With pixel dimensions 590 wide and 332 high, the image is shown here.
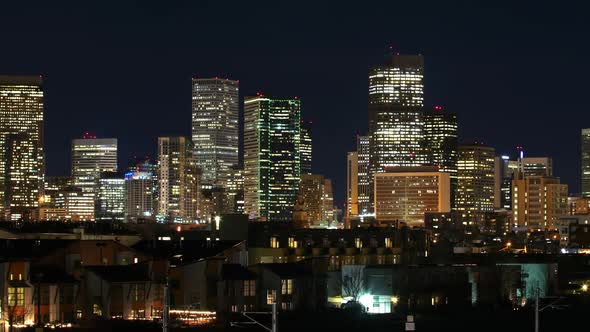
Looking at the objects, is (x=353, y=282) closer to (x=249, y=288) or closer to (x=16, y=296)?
(x=249, y=288)

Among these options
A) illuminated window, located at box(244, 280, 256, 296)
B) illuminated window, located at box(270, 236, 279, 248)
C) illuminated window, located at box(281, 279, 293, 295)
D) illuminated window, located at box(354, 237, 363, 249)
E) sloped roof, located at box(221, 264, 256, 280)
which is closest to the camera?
sloped roof, located at box(221, 264, 256, 280)

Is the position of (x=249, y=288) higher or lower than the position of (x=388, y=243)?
lower

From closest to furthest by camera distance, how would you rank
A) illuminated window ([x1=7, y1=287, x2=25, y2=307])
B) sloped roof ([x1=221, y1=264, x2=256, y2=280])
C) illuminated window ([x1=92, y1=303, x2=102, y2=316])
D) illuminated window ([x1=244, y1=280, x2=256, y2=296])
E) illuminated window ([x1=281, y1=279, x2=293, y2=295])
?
illuminated window ([x1=7, y1=287, x2=25, y2=307]) → illuminated window ([x1=92, y1=303, x2=102, y2=316]) → sloped roof ([x1=221, y1=264, x2=256, y2=280]) → illuminated window ([x1=244, y1=280, x2=256, y2=296]) → illuminated window ([x1=281, y1=279, x2=293, y2=295])

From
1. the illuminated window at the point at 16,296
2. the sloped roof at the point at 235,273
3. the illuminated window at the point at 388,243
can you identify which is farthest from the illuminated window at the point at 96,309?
the illuminated window at the point at 388,243

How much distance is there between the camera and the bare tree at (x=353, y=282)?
329 feet

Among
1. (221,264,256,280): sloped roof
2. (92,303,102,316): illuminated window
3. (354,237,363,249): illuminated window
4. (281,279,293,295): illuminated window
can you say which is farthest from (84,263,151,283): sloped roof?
(354,237,363,249): illuminated window

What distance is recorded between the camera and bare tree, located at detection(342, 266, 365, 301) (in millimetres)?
100250

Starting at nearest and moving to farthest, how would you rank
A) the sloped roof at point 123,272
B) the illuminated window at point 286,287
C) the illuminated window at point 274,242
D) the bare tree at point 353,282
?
the sloped roof at point 123,272, the illuminated window at point 286,287, the bare tree at point 353,282, the illuminated window at point 274,242

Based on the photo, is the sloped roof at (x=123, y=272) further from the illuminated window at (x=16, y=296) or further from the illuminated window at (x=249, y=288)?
the illuminated window at (x=249, y=288)

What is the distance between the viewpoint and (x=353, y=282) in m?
102

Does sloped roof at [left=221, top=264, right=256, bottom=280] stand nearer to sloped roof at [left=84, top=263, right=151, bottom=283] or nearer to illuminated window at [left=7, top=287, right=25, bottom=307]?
sloped roof at [left=84, top=263, right=151, bottom=283]

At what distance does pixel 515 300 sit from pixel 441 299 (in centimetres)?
811

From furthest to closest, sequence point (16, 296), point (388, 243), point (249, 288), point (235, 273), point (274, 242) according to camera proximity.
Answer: point (388, 243)
point (274, 242)
point (235, 273)
point (249, 288)
point (16, 296)

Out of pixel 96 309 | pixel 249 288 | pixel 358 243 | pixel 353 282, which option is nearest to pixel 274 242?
pixel 358 243
